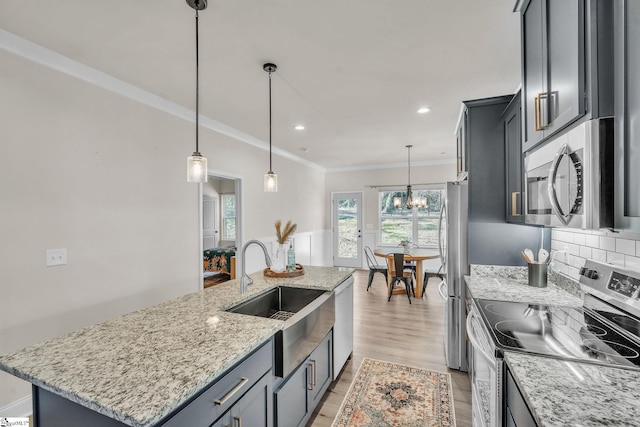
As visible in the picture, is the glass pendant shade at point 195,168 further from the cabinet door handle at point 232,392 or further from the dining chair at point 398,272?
the dining chair at point 398,272

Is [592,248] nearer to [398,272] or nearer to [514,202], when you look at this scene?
[514,202]

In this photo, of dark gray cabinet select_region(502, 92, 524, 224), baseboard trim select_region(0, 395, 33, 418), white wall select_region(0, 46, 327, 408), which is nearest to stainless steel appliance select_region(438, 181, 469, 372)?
→ dark gray cabinet select_region(502, 92, 524, 224)

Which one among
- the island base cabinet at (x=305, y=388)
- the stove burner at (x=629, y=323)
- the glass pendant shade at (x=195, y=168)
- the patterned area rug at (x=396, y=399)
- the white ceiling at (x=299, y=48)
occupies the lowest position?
the patterned area rug at (x=396, y=399)

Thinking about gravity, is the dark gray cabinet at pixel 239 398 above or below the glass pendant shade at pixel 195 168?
below

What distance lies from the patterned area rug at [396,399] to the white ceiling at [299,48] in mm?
2590

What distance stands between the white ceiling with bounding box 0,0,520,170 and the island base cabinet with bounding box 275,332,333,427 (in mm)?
2113

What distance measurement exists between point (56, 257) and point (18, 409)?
102cm

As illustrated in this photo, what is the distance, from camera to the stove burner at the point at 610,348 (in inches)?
41.2

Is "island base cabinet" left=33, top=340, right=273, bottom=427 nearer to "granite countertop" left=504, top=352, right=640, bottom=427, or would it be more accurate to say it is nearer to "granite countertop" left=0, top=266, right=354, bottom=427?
"granite countertop" left=0, top=266, right=354, bottom=427

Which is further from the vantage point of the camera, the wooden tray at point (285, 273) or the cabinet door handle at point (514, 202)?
the wooden tray at point (285, 273)

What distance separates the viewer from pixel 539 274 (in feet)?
6.61

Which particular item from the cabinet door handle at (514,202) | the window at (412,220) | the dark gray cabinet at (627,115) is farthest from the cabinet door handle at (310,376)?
the window at (412,220)

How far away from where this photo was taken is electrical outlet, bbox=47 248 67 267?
2.09 meters

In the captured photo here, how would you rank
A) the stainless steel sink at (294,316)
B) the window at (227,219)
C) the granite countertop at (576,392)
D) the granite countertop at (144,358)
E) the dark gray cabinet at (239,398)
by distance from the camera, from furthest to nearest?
1. the window at (227,219)
2. the stainless steel sink at (294,316)
3. the dark gray cabinet at (239,398)
4. the granite countertop at (144,358)
5. the granite countertop at (576,392)
